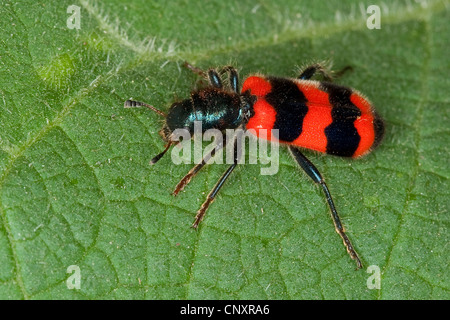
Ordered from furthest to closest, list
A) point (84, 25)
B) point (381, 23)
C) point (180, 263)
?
point (381, 23)
point (84, 25)
point (180, 263)

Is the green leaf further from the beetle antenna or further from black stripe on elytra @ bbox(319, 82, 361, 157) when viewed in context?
black stripe on elytra @ bbox(319, 82, 361, 157)

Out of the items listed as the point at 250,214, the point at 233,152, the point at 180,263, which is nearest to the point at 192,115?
the point at 233,152

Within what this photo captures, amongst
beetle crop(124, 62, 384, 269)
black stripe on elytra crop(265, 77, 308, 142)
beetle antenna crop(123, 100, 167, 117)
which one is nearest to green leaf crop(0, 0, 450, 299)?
beetle antenna crop(123, 100, 167, 117)

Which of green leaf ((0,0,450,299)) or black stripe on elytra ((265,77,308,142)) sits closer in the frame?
green leaf ((0,0,450,299))

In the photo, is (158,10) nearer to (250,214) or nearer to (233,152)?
(233,152)

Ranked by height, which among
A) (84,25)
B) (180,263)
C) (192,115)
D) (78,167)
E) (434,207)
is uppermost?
(84,25)

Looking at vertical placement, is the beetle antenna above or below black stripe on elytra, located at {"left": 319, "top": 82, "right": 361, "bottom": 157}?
above

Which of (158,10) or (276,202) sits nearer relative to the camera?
(276,202)
